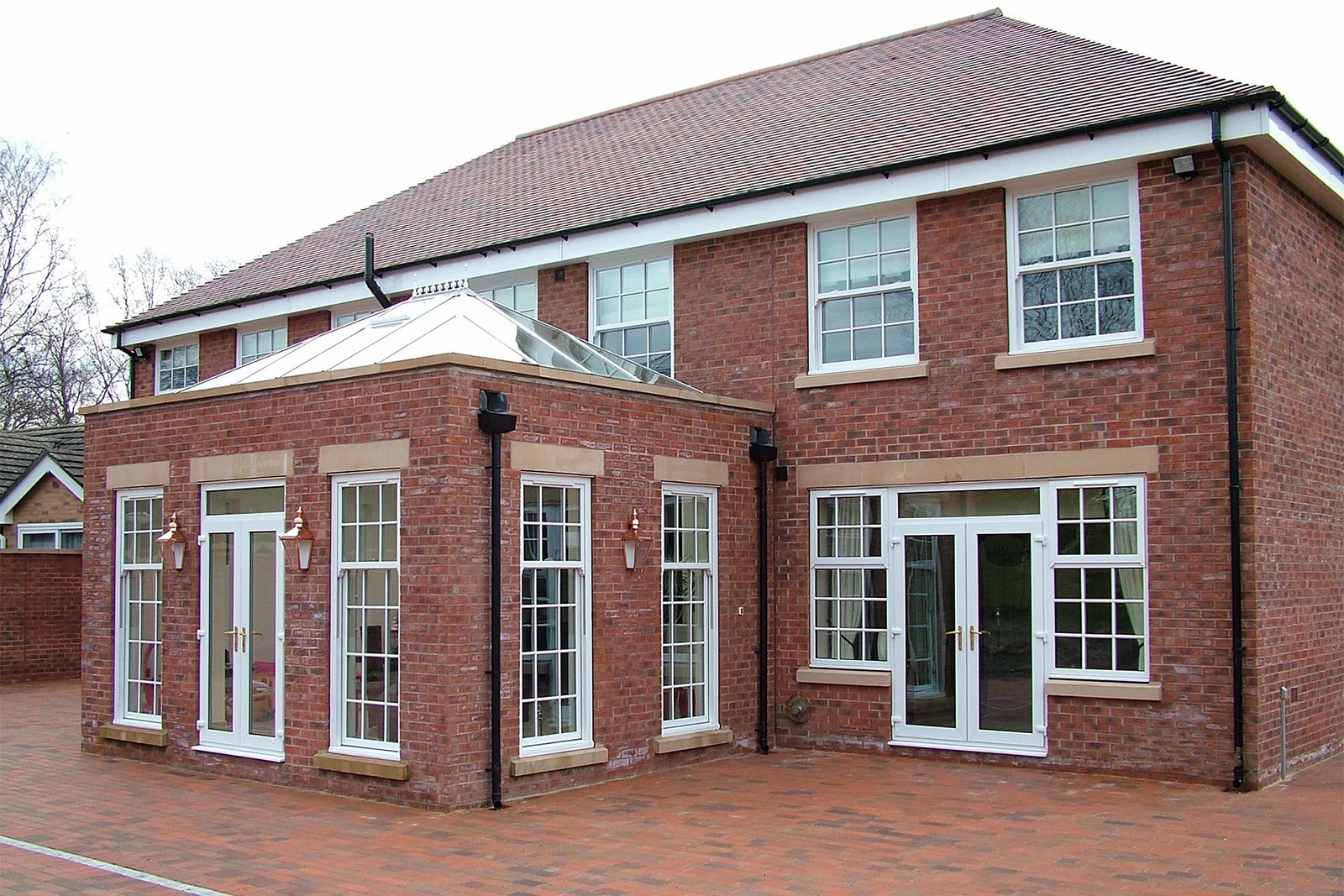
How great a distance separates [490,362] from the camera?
33.5 feet

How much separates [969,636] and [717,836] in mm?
4013

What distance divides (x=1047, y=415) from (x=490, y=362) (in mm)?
5031

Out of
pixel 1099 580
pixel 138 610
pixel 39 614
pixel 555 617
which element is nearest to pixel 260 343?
pixel 39 614

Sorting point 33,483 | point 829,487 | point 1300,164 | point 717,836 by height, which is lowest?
point 717,836

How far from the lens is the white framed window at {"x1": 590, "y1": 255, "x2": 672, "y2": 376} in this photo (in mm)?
14289

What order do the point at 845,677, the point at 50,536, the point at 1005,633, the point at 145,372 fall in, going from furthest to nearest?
the point at 50,536 < the point at 145,372 < the point at 845,677 < the point at 1005,633

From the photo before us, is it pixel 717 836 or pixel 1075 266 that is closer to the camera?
pixel 717 836

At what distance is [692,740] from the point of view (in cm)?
1193

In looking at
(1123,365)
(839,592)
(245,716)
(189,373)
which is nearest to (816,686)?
(839,592)

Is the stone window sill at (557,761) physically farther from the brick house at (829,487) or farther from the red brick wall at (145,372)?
the red brick wall at (145,372)

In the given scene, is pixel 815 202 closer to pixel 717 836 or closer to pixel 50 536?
pixel 717 836

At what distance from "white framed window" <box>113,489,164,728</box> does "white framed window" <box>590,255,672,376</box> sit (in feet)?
16.6

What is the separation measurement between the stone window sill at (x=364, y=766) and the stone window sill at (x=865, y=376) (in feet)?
18.0

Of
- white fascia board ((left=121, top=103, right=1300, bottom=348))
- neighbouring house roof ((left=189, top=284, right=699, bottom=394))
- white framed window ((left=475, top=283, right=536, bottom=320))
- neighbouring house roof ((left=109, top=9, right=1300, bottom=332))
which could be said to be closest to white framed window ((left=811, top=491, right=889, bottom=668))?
neighbouring house roof ((left=189, top=284, right=699, bottom=394))
